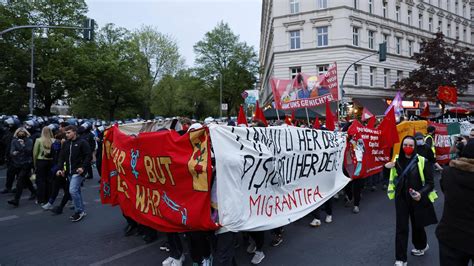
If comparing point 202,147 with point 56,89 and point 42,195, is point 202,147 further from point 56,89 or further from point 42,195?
point 56,89

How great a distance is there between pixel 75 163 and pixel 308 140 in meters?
4.42

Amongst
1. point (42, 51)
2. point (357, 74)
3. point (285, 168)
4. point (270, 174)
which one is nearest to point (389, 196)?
point (285, 168)

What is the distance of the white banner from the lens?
4027mm

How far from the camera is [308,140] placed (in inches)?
231

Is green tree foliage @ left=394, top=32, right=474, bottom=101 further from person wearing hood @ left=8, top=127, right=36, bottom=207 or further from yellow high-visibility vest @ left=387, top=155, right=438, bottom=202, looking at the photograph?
person wearing hood @ left=8, top=127, right=36, bottom=207

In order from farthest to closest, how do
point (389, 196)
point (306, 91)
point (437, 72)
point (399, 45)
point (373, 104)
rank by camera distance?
point (399, 45), point (373, 104), point (437, 72), point (306, 91), point (389, 196)

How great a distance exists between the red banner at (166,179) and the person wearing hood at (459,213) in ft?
7.56

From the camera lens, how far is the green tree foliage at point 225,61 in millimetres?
41844

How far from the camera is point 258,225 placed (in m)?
4.36

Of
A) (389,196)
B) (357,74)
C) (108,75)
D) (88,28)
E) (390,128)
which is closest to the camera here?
(389,196)

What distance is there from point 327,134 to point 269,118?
1329cm

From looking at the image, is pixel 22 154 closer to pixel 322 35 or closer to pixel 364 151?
pixel 364 151

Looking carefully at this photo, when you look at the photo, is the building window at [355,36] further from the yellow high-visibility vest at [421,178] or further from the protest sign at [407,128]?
the yellow high-visibility vest at [421,178]

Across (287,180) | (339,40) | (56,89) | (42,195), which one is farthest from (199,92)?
(287,180)
